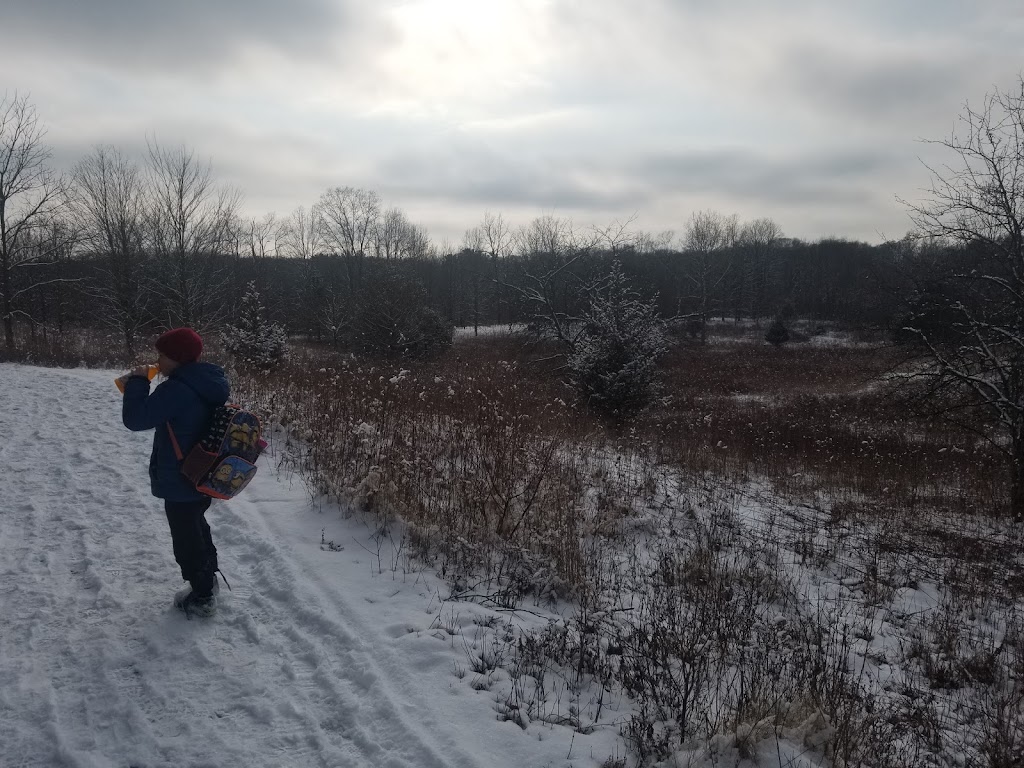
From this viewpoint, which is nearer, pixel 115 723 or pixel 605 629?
pixel 115 723

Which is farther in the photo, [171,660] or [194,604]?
[194,604]

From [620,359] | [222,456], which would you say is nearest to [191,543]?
[222,456]

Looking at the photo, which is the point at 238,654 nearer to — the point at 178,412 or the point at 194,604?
the point at 194,604

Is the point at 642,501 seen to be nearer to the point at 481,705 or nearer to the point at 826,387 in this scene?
the point at 481,705

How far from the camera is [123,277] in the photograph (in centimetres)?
2258

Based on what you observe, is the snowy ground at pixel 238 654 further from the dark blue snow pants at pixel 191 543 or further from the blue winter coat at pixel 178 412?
the blue winter coat at pixel 178 412

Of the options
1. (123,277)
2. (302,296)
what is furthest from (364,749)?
(302,296)

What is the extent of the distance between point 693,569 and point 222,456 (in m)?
4.19

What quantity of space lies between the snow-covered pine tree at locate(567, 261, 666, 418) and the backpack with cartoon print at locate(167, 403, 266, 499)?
410 inches

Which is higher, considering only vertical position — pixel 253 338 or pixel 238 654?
pixel 253 338

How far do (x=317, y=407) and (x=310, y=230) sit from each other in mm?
56165

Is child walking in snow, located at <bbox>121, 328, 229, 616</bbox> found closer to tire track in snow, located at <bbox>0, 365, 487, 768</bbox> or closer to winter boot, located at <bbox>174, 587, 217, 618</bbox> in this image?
winter boot, located at <bbox>174, 587, 217, 618</bbox>

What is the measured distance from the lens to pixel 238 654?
3398 millimetres

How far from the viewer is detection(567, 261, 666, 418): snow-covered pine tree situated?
13.4m
